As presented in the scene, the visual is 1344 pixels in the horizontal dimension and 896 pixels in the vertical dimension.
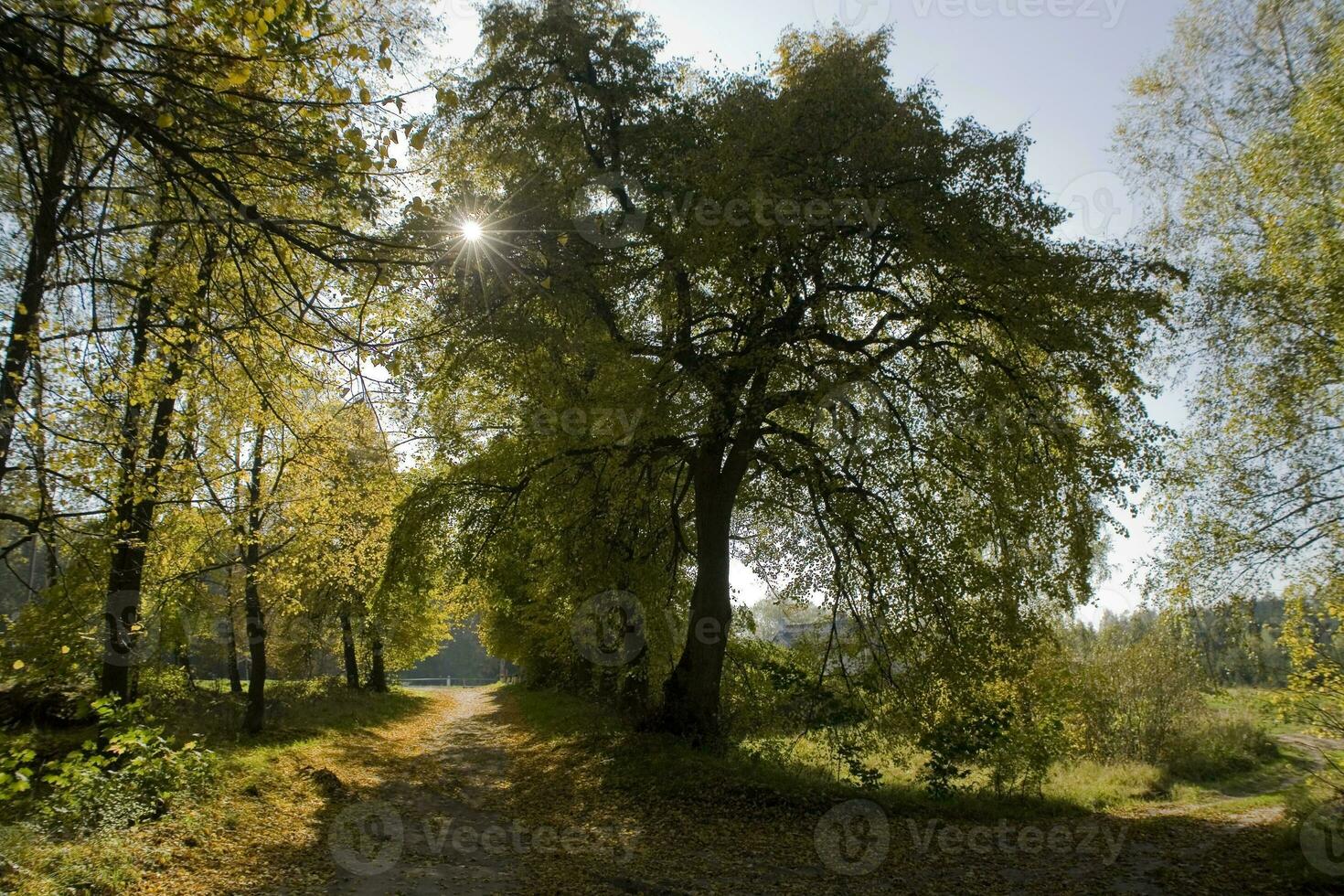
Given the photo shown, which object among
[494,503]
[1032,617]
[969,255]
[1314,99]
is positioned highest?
[1314,99]

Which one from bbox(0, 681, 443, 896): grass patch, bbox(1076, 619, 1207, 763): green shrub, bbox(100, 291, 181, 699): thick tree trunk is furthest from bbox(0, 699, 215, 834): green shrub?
bbox(1076, 619, 1207, 763): green shrub

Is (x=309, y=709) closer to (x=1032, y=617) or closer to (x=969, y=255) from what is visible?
(x=1032, y=617)

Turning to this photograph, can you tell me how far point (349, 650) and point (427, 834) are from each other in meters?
20.3

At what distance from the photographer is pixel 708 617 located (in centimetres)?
1343

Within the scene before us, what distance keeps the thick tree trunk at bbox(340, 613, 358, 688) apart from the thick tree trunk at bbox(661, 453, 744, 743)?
55.6 feet

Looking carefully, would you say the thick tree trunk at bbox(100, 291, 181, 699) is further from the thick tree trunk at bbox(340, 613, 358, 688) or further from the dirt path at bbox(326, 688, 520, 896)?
the thick tree trunk at bbox(340, 613, 358, 688)

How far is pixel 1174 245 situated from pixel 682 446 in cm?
874

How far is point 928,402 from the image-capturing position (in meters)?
11.2

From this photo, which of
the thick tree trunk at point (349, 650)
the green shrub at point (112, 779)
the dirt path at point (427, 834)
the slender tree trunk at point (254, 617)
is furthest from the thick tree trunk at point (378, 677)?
the green shrub at point (112, 779)

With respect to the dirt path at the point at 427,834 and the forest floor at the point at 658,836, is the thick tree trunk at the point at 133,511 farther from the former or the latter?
the dirt path at the point at 427,834

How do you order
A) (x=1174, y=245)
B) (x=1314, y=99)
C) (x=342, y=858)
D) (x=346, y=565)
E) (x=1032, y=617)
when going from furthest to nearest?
(x=346, y=565), (x=1174, y=245), (x=1032, y=617), (x=1314, y=99), (x=342, y=858)

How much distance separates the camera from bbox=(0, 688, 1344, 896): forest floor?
776 centimetres

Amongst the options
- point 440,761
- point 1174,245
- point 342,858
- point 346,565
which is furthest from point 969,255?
point 440,761

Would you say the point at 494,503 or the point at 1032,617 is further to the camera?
the point at 494,503
